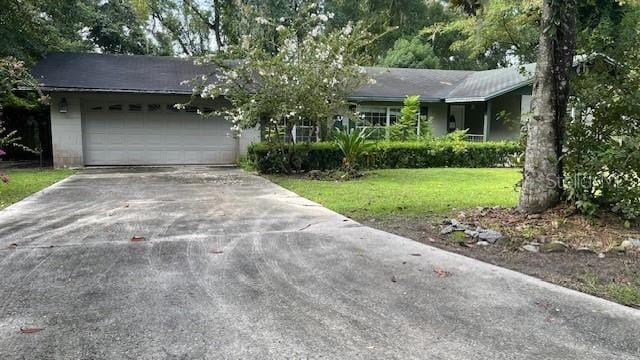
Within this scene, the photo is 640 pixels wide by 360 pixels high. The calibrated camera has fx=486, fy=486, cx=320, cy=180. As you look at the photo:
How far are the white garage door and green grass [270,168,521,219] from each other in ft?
15.0

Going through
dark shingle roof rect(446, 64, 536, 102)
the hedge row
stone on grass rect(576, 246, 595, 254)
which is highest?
dark shingle roof rect(446, 64, 536, 102)

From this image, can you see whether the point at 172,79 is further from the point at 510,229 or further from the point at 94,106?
the point at 510,229

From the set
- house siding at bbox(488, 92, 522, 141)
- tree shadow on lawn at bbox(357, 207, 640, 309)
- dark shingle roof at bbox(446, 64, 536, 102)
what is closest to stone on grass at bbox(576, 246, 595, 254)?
tree shadow on lawn at bbox(357, 207, 640, 309)

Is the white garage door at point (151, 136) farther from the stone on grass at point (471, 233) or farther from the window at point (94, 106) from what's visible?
the stone on grass at point (471, 233)

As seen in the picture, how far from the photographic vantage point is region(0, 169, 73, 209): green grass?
8320 mm

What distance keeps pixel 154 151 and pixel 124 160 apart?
3.07 feet

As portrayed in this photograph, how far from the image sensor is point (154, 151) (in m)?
15.4

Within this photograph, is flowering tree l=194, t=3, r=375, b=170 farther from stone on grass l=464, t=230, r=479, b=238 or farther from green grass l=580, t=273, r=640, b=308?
green grass l=580, t=273, r=640, b=308

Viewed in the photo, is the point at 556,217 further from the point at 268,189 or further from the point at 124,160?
the point at 124,160

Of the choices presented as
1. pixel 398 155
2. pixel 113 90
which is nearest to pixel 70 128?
pixel 113 90

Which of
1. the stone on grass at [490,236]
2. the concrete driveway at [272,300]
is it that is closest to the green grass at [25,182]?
the concrete driveway at [272,300]

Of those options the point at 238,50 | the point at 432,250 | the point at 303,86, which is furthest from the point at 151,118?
the point at 432,250

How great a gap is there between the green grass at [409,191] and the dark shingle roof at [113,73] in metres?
5.69

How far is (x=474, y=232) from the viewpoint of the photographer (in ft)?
18.4
